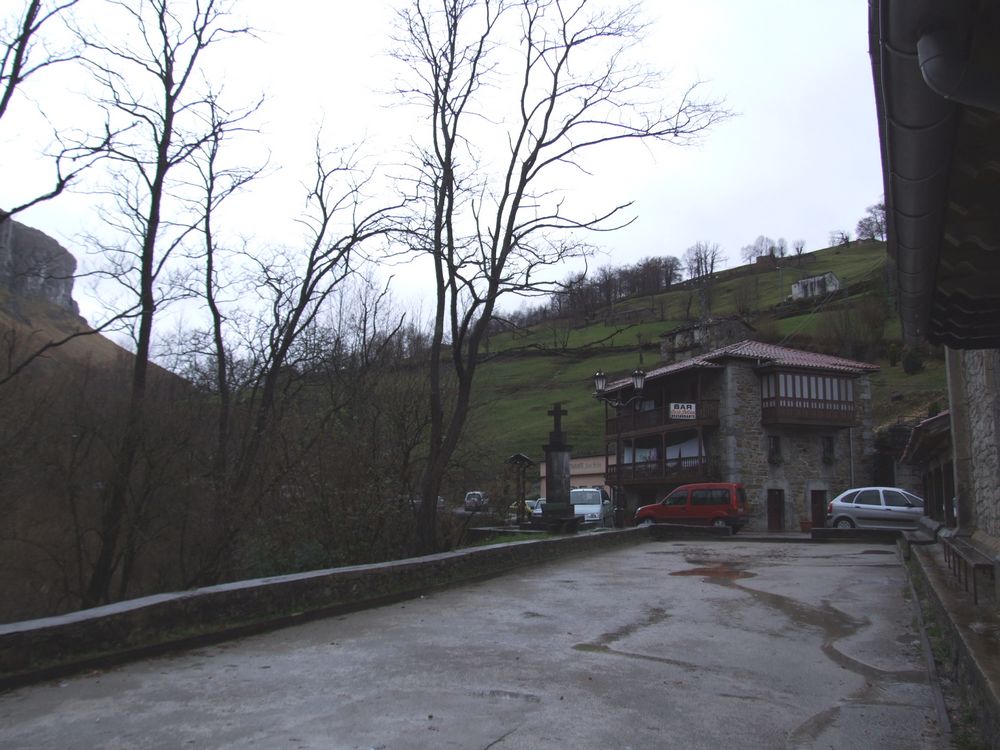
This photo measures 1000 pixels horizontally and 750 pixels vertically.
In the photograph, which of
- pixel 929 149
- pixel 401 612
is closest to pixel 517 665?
pixel 401 612

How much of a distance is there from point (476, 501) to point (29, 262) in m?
9.76

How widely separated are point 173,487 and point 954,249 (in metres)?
11.6

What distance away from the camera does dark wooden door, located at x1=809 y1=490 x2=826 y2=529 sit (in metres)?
38.0

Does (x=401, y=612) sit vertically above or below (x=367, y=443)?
below

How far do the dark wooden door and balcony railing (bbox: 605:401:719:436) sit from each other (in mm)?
6042

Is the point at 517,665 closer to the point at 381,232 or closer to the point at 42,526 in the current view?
the point at 42,526

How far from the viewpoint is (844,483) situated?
128 feet

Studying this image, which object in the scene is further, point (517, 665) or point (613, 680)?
point (517, 665)

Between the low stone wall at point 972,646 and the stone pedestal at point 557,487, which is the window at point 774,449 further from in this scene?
the low stone wall at point 972,646

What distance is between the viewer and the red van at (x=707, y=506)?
27625 millimetres

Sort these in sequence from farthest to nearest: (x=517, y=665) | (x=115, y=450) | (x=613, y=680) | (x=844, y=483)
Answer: (x=844, y=483) < (x=115, y=450) < (x=517, y=665) < (x=613, y=680)

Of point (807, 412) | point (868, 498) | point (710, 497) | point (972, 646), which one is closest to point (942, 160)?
point (972, 646)

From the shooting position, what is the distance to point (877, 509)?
24391 millimetres

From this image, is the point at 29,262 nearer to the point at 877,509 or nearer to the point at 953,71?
the point at 953,71
